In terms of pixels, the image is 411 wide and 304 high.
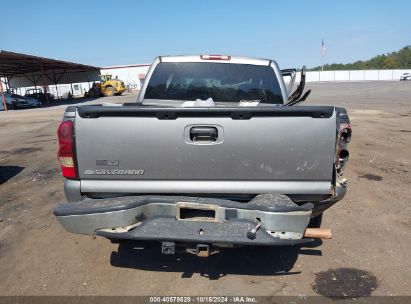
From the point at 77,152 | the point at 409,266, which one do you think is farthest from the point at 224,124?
the point at 409,266

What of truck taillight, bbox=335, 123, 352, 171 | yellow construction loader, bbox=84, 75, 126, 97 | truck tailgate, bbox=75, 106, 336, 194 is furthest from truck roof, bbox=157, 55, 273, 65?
yellow construction loader, bbox=84, 75, 126, 97

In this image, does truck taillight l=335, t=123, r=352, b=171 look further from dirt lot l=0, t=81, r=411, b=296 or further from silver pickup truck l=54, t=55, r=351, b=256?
dirt lot l=0, t=81, r=411, b=296

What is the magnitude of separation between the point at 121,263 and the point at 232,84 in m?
2.57

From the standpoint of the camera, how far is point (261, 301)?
2943mm

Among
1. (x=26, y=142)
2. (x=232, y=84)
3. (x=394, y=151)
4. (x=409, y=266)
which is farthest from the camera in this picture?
(x=26, y=142)

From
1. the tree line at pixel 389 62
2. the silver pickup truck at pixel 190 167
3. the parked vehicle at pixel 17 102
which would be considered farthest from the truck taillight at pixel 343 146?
the tree line at pixel 389 62

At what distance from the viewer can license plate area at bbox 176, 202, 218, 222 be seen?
9.08ft

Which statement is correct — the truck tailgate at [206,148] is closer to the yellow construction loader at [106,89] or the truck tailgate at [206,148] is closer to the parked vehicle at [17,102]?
the parked vehicle at [17,102]

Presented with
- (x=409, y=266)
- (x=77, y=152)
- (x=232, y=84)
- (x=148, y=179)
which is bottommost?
(x=409, y=266)

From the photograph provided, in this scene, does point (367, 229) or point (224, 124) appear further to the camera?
point (367, 229)

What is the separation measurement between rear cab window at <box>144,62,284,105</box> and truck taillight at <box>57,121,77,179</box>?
1.85 m

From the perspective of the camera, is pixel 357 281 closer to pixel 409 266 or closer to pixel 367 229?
pixel 409 266

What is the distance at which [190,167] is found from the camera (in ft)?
9.65

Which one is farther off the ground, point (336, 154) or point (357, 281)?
point (336, 154)
